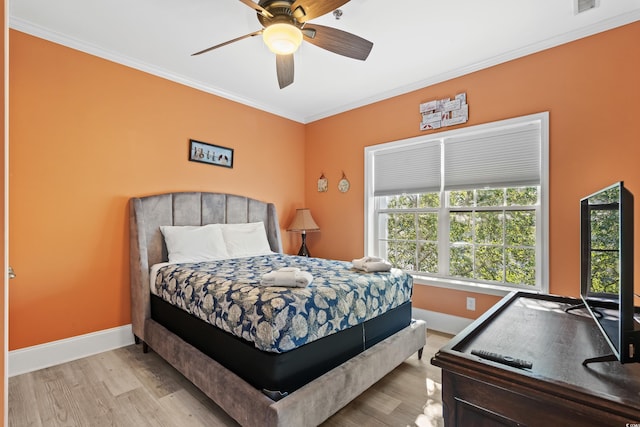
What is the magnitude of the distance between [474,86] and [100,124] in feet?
11.9

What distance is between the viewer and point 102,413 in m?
1.88

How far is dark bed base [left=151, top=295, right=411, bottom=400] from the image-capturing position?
156 cm

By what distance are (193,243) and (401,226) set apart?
2.38 m

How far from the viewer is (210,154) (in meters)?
3.56

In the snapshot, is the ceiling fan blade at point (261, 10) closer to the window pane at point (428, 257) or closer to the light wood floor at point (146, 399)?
the light wood floor at point (146, 399)

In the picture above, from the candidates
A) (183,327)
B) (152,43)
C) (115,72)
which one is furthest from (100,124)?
(183,327)

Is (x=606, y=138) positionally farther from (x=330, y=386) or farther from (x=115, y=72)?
(x=115, y=72)

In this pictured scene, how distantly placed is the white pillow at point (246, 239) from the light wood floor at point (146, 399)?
1.25m

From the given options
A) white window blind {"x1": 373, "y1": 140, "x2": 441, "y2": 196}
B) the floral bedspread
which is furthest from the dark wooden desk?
white window blind {"x1": 373, "y1": 140, "x2": 441, "y2": 196}

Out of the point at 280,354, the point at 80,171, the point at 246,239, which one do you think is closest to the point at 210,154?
the point at 246,239

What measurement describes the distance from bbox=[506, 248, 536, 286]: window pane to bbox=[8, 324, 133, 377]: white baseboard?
372 centimetres

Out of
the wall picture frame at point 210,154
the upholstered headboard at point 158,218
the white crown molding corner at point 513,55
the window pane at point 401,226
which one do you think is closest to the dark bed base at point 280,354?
the upholstered headboard at point 158,218

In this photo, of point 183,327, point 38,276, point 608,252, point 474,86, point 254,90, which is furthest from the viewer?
point 254,90

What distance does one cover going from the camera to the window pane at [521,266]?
2816mm
